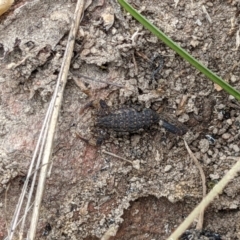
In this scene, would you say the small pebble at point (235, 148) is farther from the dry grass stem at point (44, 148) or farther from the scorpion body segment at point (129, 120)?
the dry grass stem at point (44, 148)

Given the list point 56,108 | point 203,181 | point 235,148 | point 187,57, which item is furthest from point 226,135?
point 56,108

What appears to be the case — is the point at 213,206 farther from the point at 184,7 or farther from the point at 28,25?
the point at 28,25

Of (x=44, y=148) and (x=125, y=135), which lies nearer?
(x=44, y=148)

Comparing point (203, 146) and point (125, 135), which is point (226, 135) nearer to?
point (203, 146)

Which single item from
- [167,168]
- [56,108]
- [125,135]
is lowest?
[167,168]

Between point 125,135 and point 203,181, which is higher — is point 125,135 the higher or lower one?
the higher one

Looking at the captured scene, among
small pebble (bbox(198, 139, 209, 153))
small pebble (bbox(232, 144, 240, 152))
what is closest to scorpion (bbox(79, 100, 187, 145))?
small pebble (bbox(198, 139, 209, 153))

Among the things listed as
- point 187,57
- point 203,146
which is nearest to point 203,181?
point 203,146

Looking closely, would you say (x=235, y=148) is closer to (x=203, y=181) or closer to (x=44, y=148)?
(x=203, y=181)

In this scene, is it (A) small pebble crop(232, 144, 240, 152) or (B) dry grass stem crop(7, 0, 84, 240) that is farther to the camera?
(A) small pebble crop(232, 144, 240, 152)

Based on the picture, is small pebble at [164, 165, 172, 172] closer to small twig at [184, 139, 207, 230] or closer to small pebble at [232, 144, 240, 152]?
small twig at [184, 139, 207, 230]
